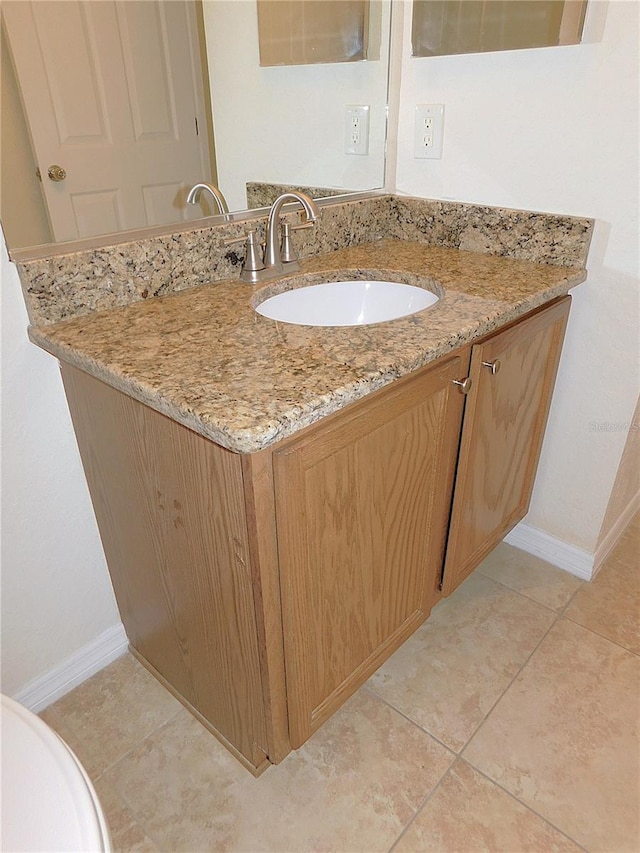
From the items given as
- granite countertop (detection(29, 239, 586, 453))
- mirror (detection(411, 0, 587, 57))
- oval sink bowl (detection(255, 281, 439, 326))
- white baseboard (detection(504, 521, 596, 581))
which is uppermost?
mirror (detection(411, 0, 587, 57))

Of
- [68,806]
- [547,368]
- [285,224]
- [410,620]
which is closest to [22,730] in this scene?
[68,806]

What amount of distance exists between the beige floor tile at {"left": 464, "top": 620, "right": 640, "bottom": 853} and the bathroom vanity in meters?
0.30

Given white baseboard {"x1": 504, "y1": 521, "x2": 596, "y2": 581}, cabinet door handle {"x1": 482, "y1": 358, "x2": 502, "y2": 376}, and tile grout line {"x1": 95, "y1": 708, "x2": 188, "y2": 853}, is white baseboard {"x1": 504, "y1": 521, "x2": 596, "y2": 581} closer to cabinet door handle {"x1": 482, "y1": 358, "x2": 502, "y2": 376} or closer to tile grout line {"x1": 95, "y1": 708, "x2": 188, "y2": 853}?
cabinet door handle {"x1": 482, "y1": 358, "x2": 502, "y2": 376}

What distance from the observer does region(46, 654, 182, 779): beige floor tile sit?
1.23m

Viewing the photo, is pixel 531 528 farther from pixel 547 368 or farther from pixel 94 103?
pixel 94 103

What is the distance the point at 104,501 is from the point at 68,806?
0.60 metres

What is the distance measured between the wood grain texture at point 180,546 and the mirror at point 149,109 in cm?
32

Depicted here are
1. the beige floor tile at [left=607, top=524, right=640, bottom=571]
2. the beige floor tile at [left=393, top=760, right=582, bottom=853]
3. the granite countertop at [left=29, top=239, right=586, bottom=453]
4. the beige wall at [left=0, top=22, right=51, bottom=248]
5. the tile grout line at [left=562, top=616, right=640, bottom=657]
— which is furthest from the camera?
the beige floor tile at [left=607, top=524, right=640, bottom=571]

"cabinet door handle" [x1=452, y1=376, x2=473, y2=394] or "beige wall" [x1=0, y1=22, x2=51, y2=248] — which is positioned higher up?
"beige wall" [x1=0, y1=22, x2=51, y2=248]

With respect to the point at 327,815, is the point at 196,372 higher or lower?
higher

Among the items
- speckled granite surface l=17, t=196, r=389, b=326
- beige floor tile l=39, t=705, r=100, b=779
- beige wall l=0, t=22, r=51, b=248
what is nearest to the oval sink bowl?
speckled granite surface l=17, t=196, r=389, b=326

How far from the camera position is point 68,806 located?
65 cm

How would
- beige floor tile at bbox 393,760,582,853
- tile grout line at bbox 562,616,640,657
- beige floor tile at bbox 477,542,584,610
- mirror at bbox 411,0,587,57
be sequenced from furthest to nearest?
beige floor tile at bbox 477,542,584,610 < tile grout line at bbox 562,616,640,657 < mirror at bbox 411,0,587,57 < beige floor tile at bbox 393,760,582,853

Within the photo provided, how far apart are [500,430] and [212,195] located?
810mm
